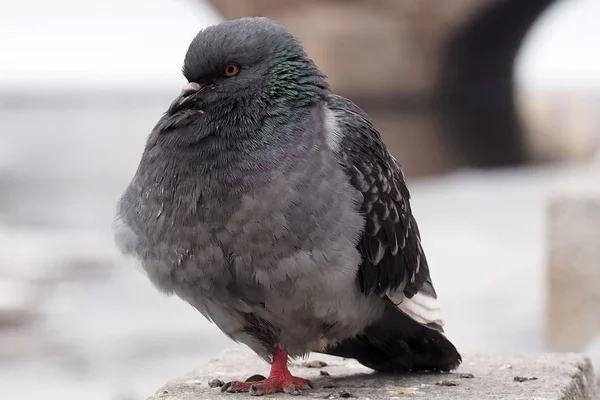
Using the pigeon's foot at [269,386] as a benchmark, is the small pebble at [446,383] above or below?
above

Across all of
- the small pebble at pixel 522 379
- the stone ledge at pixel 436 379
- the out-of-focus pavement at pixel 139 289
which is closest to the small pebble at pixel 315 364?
the stone ledge at pixel 436 379

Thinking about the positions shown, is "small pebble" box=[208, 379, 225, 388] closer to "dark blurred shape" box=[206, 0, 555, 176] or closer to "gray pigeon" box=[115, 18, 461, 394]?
"gray pigeon" box=[115, 18, 461, 394]

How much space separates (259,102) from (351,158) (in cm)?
41

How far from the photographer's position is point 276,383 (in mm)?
4188

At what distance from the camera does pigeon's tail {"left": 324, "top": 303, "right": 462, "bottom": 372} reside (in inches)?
176

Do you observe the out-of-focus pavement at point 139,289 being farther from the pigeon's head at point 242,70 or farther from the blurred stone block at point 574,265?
the pigeon's head at point 242,70

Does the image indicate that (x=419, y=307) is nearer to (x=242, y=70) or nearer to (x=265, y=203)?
(x=265, y=203)

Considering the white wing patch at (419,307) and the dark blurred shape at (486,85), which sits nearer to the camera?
the white wing patch at (419,307)

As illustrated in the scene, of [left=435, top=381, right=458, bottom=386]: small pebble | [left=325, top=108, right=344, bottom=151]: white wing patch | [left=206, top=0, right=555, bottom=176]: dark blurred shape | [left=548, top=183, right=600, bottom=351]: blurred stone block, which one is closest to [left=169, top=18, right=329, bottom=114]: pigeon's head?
[left=325, top=108, right=344, bottom=151]: white wing patch

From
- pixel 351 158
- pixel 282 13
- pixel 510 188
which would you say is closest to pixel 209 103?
pixel 351 158

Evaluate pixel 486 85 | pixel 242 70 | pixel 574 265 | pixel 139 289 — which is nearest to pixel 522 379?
pixel 242 70

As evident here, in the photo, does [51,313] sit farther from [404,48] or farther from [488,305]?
[404,48]

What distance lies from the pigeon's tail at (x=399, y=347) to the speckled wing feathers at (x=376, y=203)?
0.47 feet

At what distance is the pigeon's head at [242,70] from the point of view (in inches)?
158
